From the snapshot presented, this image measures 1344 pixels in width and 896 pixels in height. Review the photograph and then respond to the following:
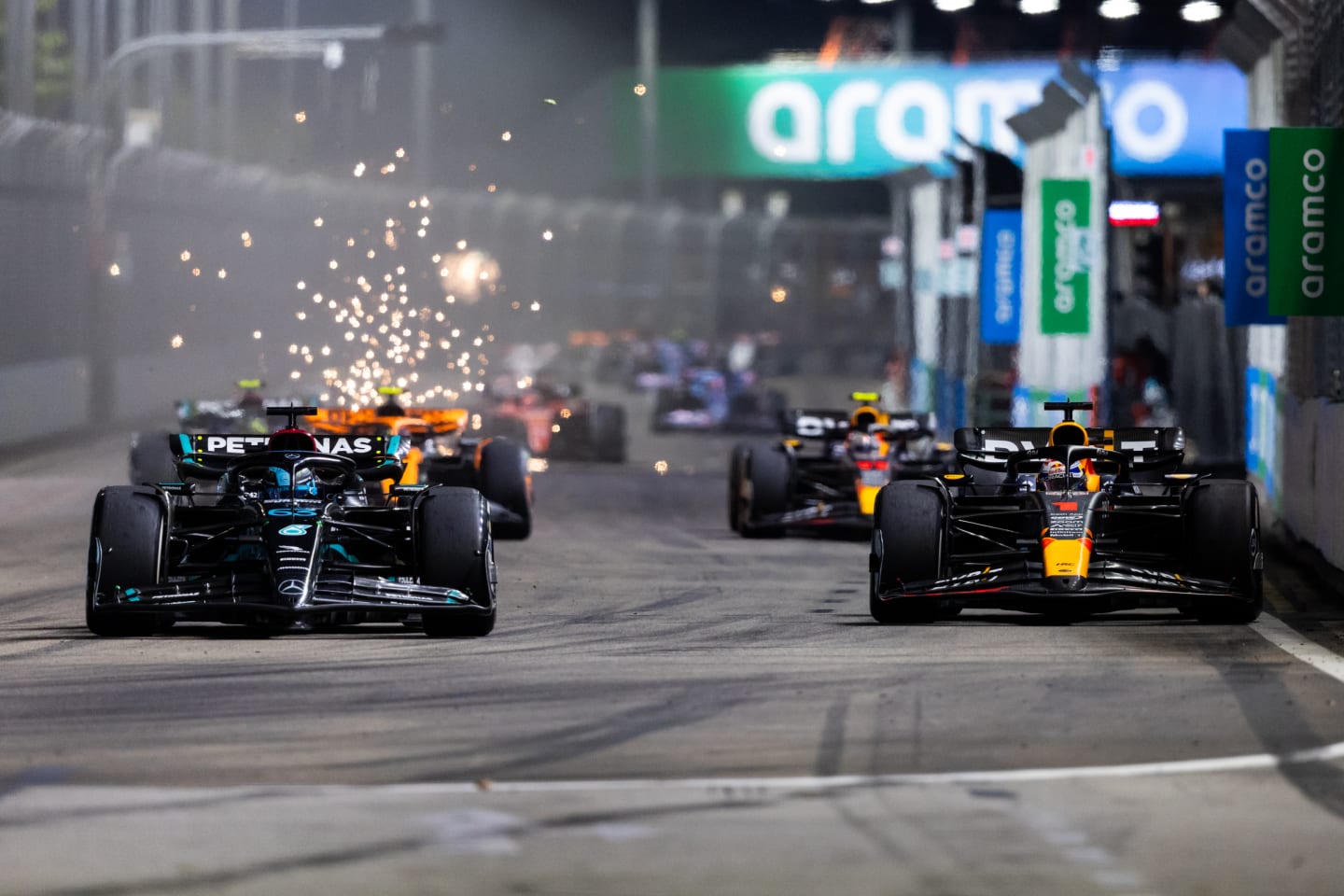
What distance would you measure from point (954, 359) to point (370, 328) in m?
40.6

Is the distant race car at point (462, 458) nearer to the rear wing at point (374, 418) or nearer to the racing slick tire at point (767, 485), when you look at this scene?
the rear wing at point (374, 418)

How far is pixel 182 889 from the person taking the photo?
22.3 feet

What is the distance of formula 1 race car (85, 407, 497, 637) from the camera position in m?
12.9

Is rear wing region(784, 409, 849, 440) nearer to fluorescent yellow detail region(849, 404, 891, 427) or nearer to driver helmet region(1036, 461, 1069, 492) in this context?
fluorescent yellow detail region(849, 404, 891, 427)

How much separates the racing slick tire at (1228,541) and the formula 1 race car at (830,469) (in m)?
7.33

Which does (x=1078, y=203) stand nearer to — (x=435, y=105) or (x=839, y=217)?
(x=435, y=105)

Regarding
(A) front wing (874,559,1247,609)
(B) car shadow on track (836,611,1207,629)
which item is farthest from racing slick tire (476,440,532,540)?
(A) front wing (874,559,1247,609)

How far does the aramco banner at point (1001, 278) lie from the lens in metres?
31.9

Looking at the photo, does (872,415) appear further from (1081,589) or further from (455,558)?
(455,558)

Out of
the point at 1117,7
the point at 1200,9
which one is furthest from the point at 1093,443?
the point at 1117,7

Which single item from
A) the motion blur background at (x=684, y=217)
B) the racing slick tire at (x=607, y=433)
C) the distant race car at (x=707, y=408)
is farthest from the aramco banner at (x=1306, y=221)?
the distant race car at (x=707, y=408)

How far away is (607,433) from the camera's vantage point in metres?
34.5

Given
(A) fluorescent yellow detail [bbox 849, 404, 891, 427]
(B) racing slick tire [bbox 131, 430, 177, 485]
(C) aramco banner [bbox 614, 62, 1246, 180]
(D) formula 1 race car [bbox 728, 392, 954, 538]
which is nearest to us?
(D) formula 1 race car [bbox 728, 392, 954, 538]

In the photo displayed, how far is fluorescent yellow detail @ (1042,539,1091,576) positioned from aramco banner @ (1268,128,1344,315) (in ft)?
19.7
